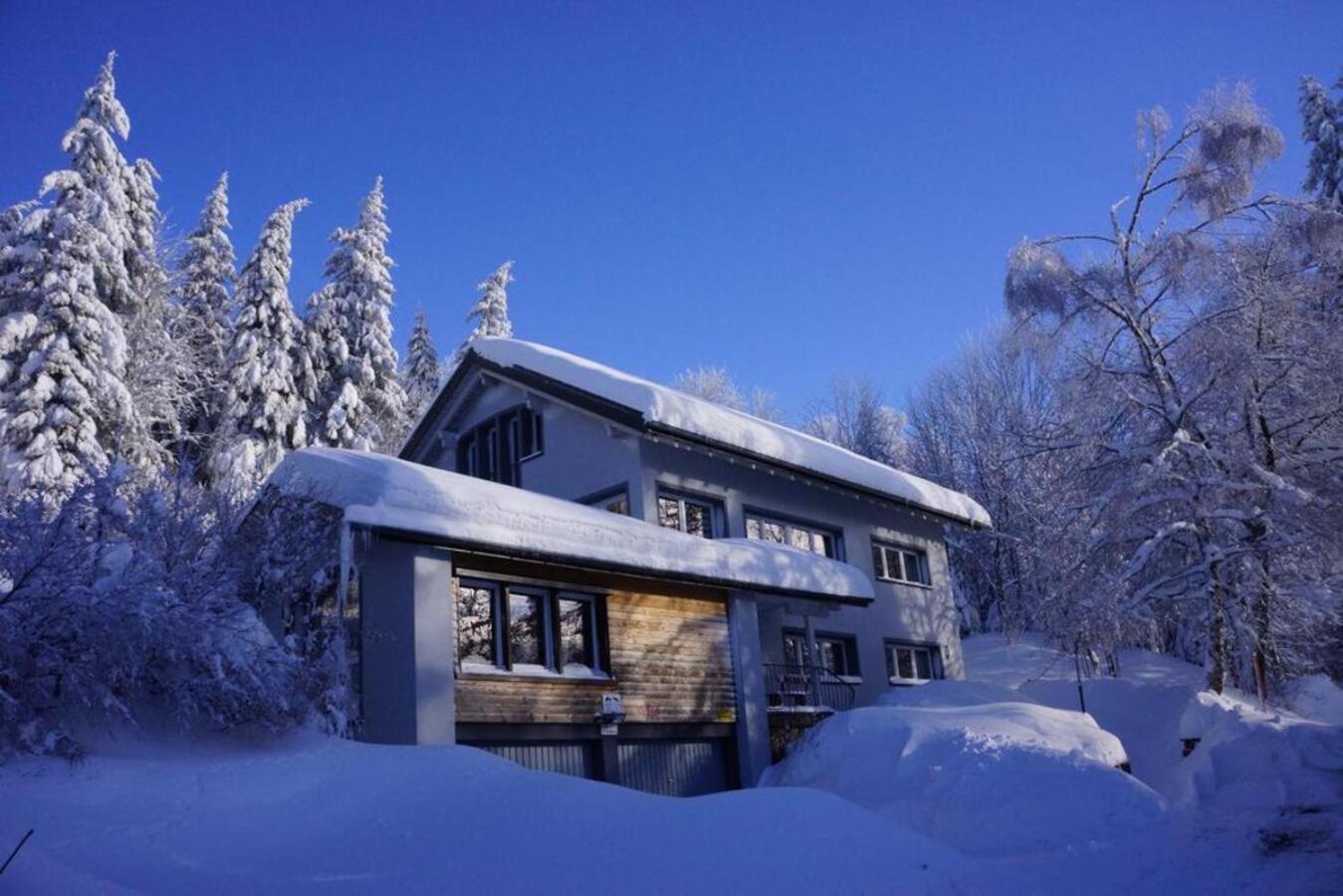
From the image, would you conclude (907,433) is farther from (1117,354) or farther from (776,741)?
(776,741)

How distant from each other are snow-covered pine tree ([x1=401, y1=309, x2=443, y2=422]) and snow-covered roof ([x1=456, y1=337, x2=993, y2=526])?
2161 centimetres

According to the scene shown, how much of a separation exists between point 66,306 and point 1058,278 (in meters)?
22.0

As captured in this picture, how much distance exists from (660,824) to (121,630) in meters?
5.02

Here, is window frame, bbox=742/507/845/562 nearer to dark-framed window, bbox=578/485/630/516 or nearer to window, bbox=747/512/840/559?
window, bbox=747/512/840/559

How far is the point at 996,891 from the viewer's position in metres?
7.99

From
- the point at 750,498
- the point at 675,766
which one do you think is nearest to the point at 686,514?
the point at 750,498

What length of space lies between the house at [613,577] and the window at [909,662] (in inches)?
2.4

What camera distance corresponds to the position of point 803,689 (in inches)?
774

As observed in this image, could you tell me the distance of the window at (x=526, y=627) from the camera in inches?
560

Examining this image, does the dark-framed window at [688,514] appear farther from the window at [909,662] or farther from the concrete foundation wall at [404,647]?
the concrete foundation wall at [404,647]

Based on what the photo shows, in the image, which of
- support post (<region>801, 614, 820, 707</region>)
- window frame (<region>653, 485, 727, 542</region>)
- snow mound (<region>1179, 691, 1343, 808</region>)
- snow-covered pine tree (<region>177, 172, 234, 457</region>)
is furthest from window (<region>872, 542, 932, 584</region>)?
snow-covered pine tree (<region>177, 172, 234, 457</region>)

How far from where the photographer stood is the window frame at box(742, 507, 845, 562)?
21.6m

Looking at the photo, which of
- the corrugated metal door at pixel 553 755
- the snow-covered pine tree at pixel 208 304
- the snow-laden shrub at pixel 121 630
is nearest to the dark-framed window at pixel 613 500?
the corrugated metal door at pixel 553 755

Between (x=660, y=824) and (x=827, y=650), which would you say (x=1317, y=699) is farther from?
(x=660, y=824)
